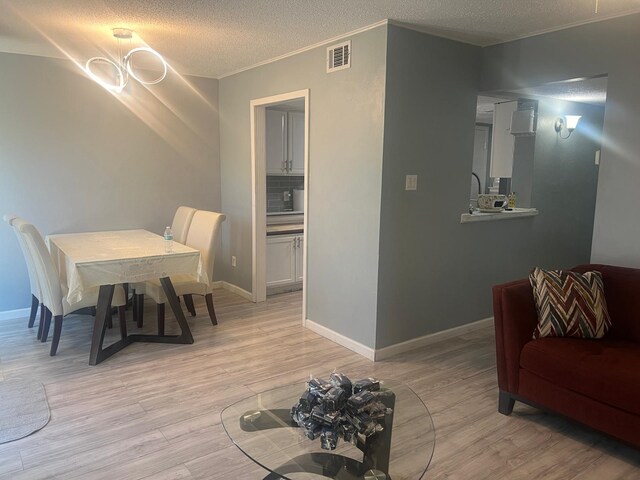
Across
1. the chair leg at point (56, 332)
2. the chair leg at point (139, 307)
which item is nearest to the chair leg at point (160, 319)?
the chair leg at point (139, 307)

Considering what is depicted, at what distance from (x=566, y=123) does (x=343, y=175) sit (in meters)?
2.78

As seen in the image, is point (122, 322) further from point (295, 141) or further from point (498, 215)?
point (498, 215)

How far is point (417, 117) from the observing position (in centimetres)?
352

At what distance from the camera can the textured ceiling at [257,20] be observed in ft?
9.45

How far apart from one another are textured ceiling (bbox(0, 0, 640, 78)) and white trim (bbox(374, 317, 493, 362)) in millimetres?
2311

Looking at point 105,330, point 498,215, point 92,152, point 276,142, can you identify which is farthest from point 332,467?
point 276,142

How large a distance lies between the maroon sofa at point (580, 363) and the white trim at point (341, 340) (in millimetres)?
1035

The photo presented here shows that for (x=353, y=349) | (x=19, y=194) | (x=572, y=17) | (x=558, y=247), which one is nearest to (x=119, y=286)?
(x=19, y=194)

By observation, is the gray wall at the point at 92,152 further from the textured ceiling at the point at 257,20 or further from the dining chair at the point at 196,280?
the dining chair at the point at 196,280

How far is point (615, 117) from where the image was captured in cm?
306

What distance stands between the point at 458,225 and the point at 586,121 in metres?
2.58

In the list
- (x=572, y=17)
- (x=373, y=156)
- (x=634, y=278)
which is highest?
(x=572, y=17)

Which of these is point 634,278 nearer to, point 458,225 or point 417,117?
point 458,225

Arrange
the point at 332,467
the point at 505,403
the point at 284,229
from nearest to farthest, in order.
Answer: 1. the point at 332,467
2. the point at 505,403
3. the point at 284,229
